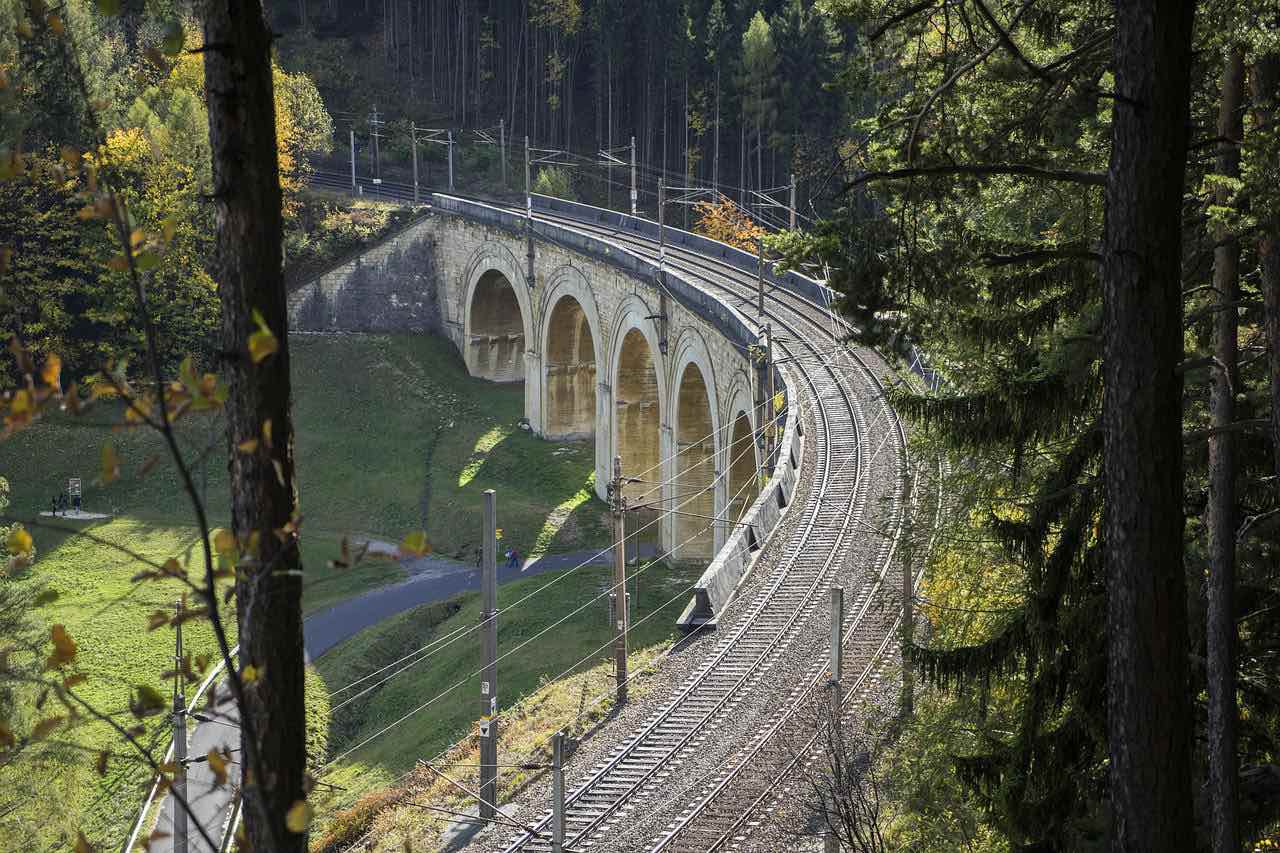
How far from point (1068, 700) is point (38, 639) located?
19200mm

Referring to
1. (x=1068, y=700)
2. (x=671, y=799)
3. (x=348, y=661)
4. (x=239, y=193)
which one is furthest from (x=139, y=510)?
(x=239, y=193)

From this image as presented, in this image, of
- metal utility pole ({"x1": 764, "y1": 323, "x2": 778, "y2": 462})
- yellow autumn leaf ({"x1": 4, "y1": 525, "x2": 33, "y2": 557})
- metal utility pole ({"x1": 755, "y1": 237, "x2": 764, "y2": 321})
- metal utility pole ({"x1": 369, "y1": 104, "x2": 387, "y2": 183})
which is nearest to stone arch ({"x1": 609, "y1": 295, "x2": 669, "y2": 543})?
metal utility pole ({"x1": 755, "y1": 237, "x2": 764, "y2": 321})

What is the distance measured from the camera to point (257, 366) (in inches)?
183

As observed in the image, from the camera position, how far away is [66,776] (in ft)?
81.8

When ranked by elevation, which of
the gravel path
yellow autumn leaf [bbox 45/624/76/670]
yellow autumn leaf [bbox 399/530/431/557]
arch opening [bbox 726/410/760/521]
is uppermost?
yellow autumn leaf [bbox 399/530/431/557]

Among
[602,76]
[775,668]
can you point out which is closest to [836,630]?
[775,668]

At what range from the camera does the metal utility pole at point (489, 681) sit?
2023 cm

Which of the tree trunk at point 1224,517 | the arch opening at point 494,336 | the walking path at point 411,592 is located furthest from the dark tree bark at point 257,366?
the arch opening at point 494,336

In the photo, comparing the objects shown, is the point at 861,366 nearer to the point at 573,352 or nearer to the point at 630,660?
the point at 630,660

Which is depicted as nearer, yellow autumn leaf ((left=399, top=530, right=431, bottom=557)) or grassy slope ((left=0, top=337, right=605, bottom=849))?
yellow autumn leaf ((left=399, top=530, right=431, bottom=557))

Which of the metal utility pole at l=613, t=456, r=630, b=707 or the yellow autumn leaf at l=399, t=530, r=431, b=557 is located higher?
the yellow autumn leaf at l=399, t=530, r=431, b=557

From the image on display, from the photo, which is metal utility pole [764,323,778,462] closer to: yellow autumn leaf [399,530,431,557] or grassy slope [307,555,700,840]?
grassy slope [307,555,700,840]

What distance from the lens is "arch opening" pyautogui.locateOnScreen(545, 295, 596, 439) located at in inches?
2160

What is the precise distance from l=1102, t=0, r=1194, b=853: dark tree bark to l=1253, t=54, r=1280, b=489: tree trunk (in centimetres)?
301
